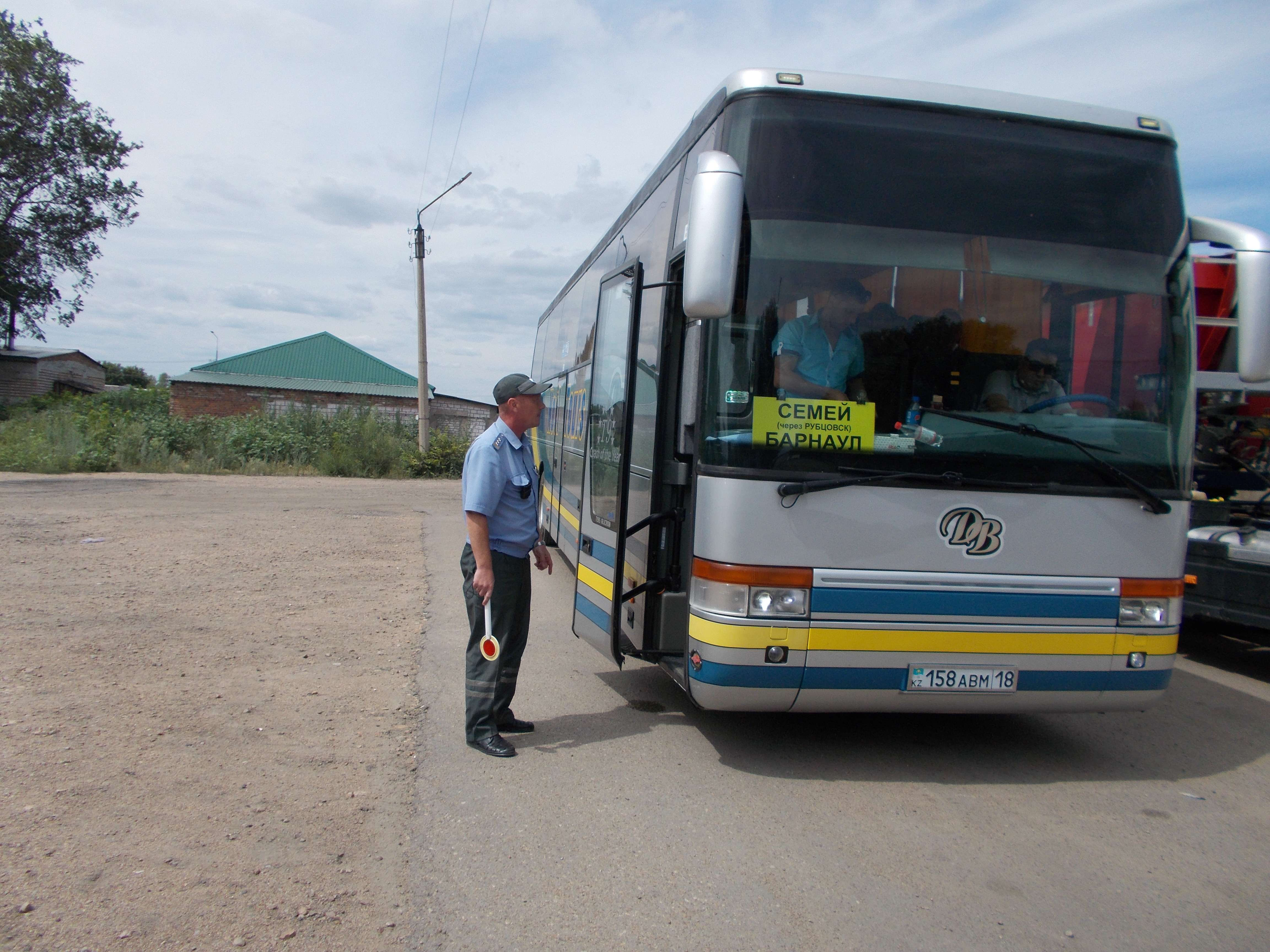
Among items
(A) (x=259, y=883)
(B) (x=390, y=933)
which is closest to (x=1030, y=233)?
(B) (x=390, y=933)

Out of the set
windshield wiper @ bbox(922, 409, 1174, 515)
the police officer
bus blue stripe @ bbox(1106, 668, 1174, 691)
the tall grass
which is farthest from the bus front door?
the tall grass

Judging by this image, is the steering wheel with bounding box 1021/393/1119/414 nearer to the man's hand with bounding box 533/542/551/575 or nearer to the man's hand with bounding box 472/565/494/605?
the man's hand with bounding box 533/542/551/575

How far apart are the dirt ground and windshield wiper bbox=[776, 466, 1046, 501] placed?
222 centimetres

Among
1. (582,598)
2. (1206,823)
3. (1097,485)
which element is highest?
(1097,485)

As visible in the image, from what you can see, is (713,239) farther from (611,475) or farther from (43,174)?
(43,174)

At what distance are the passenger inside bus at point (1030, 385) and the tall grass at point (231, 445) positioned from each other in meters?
20.7

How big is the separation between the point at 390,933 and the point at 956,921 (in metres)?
1.93

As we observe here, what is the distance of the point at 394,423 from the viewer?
27.3 metres

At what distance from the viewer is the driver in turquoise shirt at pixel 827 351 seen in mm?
4094

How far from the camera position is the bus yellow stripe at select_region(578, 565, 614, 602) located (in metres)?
5.12

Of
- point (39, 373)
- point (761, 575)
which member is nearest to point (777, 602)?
point (761, 575)

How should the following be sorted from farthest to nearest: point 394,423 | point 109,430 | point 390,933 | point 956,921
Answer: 1. point 394,423
2. point 109,430
3. point 956,921
4. point 390,933

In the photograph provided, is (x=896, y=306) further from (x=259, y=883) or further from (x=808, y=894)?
(x=259, y=883)

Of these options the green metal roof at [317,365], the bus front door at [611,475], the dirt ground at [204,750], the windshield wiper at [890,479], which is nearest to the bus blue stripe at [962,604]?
the windshield wiper at [890,479]
